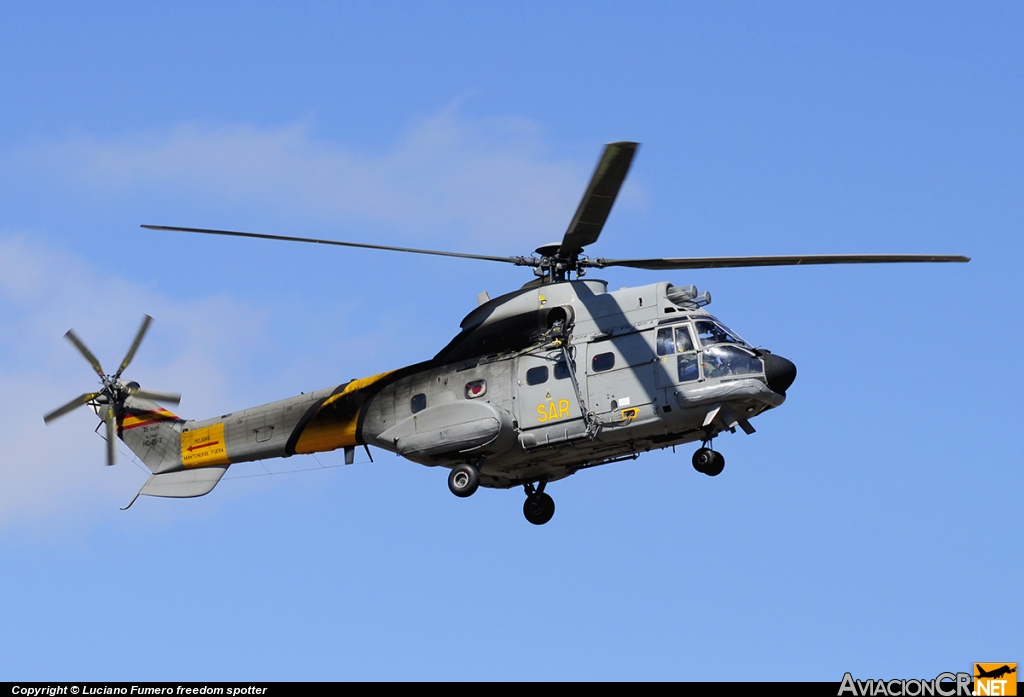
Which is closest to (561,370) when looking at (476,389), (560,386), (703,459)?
(560,386)

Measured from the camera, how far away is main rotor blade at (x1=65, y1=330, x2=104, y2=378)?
121ft

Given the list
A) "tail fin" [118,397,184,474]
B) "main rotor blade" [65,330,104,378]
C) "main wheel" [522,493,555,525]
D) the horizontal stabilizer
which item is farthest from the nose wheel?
"main rotor blade" [65,330,104,378]

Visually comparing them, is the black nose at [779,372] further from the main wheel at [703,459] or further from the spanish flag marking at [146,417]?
the spanish flag marking at [146,417]

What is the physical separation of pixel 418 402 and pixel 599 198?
6824 millimetres

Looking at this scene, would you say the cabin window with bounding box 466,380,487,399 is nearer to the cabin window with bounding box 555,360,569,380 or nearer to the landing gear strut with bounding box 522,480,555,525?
the cabin window with bounding box 555,360,569,380

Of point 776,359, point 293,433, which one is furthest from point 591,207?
point 293,433

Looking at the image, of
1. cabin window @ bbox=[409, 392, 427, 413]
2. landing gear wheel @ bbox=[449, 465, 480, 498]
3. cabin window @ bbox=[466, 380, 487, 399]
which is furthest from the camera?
cabin window @ bbox=[409, 392, 427, 413]

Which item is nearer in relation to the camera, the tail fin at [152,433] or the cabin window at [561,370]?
the cabin window at [561,370]

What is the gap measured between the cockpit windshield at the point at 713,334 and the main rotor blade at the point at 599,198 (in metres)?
2.91

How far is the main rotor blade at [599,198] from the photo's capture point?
27422 millimetres

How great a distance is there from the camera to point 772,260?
30469mm

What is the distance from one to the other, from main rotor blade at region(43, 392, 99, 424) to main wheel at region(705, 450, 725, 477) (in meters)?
16.2

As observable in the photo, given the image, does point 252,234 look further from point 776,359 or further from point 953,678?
point 953,678

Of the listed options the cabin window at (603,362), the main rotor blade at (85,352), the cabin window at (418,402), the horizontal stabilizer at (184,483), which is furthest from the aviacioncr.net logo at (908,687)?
the main rotor blade at (85,352)
